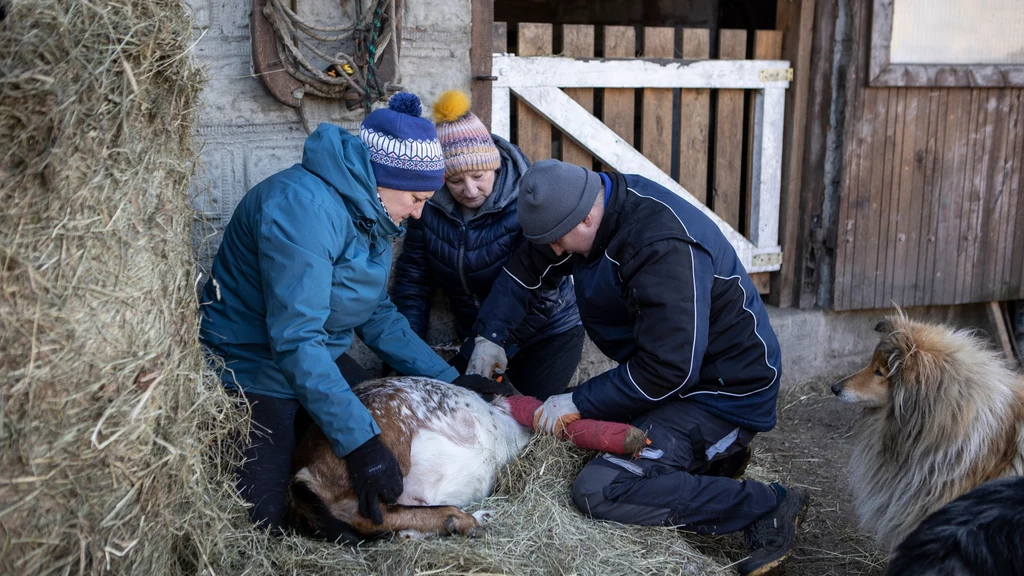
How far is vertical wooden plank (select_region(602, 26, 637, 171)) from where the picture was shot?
18.1ft

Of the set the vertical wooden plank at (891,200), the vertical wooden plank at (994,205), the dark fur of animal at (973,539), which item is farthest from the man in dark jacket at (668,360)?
the vertical wooden plank at (994,205)

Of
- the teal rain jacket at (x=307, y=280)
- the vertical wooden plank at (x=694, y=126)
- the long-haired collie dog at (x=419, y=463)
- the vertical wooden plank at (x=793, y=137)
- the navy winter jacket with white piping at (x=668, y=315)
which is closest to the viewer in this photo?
the teal rain jacket at (x=307, y=280)

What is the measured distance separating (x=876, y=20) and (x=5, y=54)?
5.30 m

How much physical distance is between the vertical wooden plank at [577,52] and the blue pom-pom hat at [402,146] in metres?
2.17

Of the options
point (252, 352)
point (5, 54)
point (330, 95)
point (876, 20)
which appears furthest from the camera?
point (876, 20)

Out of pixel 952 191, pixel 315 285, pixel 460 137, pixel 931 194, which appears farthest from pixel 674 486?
pixel 952 191

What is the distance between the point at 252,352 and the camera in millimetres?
3332

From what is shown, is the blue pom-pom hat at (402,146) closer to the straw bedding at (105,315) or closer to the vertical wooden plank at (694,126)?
the straw bedding at (105,315)

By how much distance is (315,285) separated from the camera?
9.80 ft

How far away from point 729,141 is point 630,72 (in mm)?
987

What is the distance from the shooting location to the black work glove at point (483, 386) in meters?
3.88

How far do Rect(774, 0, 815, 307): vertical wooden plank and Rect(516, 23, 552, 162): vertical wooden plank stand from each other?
1830mm

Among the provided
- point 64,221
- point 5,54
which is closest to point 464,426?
point 64,221

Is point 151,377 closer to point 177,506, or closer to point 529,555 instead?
point 177,506
